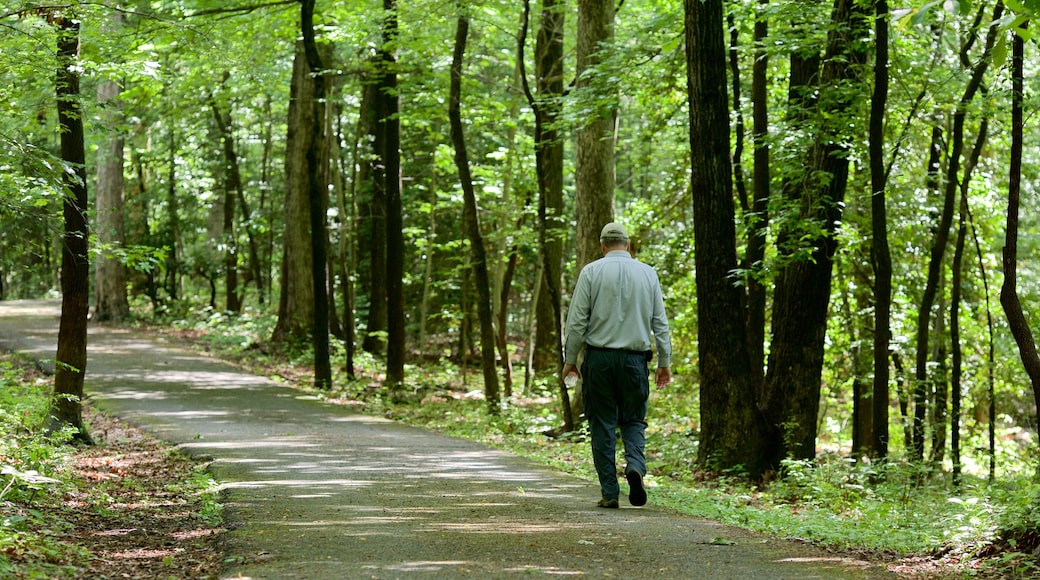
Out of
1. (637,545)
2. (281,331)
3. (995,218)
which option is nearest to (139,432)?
(637,545)

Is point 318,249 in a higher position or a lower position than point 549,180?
lower

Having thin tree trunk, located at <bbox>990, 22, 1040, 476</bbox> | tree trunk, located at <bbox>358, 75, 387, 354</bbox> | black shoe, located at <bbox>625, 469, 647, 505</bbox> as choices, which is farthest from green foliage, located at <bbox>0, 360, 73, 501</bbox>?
tree trunk, located at <bbox>358, 75, 387, 354</bbox>

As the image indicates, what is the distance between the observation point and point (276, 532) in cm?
623

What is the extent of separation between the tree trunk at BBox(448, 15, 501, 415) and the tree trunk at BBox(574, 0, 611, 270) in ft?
9.22

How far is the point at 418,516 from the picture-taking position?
22.5ft

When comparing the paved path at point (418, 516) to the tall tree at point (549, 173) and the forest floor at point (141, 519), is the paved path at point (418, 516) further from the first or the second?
the tall tree at point (549, 173)

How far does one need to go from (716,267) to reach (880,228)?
258cm

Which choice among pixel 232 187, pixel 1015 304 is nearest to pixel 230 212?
pixel 232 187

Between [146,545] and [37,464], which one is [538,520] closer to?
[146,545]

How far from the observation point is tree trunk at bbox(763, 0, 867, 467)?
10.5m

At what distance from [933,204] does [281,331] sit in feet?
49.1

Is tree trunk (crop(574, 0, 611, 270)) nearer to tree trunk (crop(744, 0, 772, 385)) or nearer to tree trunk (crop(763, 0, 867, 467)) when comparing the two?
tree trunk (crop(744, 0, 772, 385))

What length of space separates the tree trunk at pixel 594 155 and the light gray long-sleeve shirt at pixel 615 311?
6320 millimetres

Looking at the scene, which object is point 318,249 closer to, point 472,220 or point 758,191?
point 472,220
